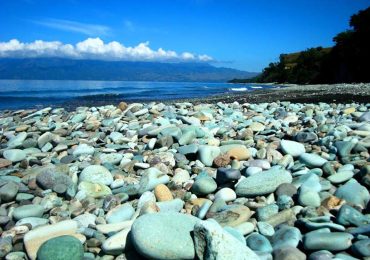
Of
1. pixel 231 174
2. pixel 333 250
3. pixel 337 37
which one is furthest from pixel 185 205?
pixel 337 37

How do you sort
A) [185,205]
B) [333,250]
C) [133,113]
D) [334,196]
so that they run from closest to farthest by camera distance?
[333,250]
[334,196]
[185,205]
[133,113]

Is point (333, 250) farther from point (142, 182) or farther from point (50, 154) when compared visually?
point (50, 154)

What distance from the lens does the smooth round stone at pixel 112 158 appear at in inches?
197

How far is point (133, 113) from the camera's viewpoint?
8.34 metres

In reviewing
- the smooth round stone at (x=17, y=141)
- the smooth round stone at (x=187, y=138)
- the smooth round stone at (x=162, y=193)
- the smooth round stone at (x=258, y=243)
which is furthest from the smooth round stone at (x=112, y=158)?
the smooth round stone at (x=258, y=243)

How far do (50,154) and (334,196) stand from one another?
4208mm

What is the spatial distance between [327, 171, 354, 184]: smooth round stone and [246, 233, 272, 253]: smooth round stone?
1.39 meters

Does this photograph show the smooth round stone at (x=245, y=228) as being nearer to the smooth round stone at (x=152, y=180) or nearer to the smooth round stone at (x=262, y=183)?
the smooth round stone at (x=262, y=183)

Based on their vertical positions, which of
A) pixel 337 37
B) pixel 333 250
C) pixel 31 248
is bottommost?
pixel 31 248

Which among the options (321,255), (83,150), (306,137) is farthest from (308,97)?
(321,255)

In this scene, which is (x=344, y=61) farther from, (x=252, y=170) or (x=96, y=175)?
(x=96, y=175)

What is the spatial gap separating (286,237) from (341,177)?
4.48 feet

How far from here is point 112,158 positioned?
16.5 feet

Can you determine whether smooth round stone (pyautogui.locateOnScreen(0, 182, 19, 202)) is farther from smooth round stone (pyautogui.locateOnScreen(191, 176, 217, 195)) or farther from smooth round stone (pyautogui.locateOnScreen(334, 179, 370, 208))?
smooth round stone (pyautogui.locateOnScreen(334, 179, 370, 208))
